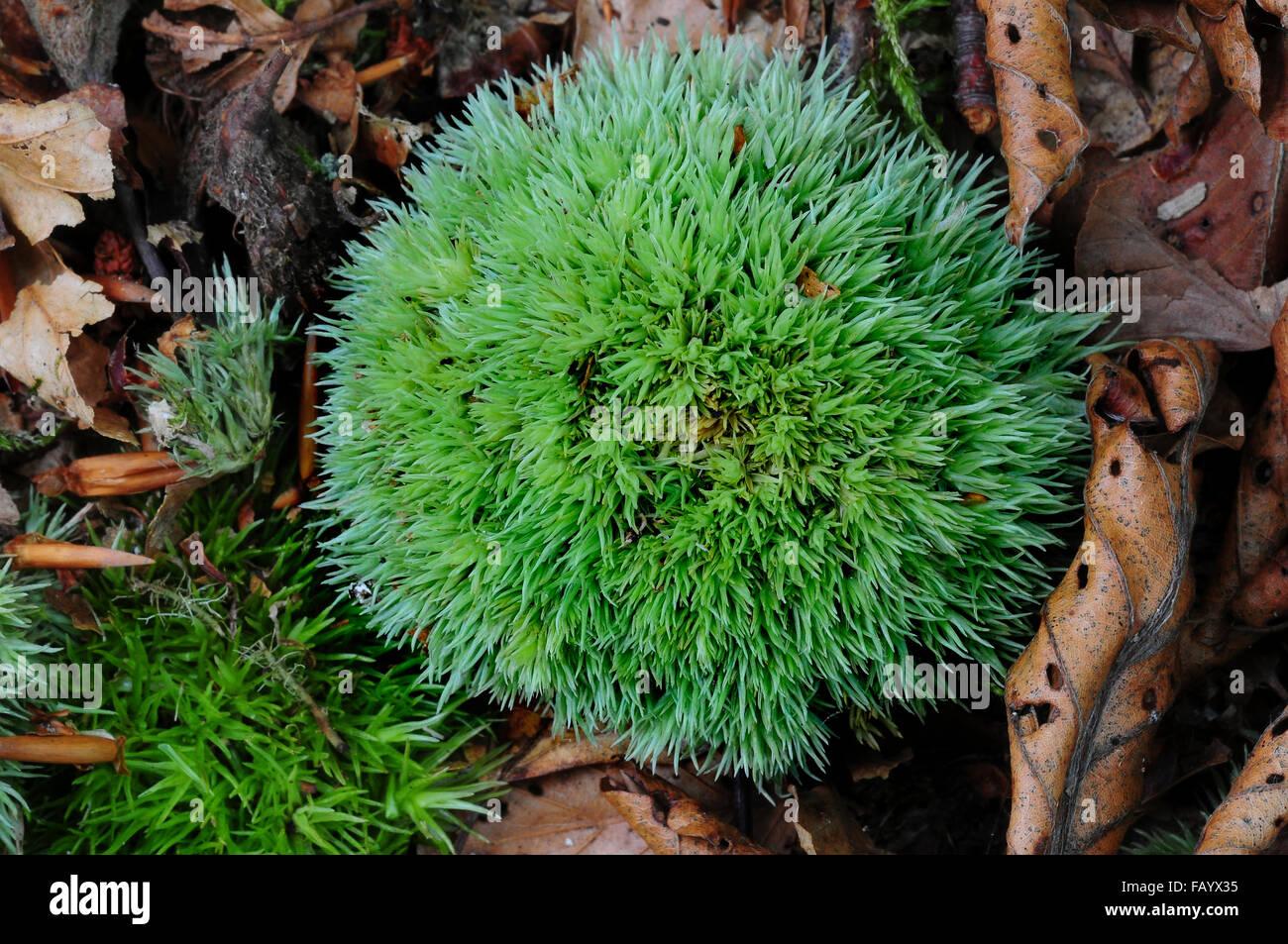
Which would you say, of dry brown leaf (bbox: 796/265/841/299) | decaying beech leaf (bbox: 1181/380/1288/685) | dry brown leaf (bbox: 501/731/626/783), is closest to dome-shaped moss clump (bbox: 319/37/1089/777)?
dry brown leaf (bbox: 796/265/841/299)

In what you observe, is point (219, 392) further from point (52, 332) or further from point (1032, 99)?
point (1032, 99)

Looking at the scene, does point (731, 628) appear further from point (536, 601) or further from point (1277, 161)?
point (1277, 161)

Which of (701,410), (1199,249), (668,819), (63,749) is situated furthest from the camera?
(1199,249)

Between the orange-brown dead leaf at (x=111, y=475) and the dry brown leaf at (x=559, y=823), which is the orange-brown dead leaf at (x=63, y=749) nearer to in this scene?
the orange-brown dead leaf at (x=111, y=475)

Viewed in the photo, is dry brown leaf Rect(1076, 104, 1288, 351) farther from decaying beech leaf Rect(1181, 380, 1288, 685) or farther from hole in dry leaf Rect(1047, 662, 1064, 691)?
hole in dry leaf Rect(1047, 662, 1064, 691)

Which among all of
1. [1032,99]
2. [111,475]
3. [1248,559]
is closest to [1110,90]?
[1032,99]

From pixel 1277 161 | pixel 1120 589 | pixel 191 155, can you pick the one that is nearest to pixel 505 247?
pixel 191 155
